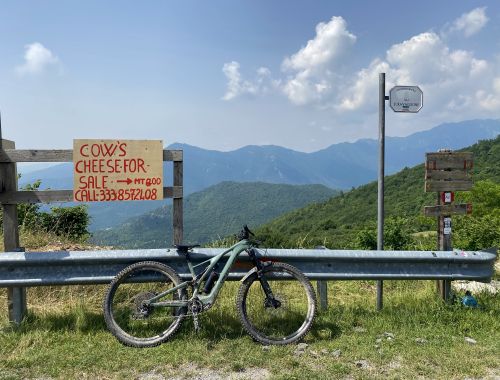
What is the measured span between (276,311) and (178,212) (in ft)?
5.60

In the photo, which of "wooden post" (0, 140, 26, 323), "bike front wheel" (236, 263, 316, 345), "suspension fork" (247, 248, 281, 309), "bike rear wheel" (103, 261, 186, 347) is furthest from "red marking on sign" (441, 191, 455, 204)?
"wooden post" (0, 140, 26, 323)

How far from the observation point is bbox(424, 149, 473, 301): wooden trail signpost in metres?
5.47

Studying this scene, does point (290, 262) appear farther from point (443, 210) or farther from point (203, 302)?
point (443, 210)

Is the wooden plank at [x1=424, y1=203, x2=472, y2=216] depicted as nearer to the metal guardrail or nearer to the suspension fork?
the metal guardrail

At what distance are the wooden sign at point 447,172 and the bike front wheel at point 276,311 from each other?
2.31 metres

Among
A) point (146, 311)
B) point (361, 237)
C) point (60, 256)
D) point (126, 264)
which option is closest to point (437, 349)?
point (146, 311)

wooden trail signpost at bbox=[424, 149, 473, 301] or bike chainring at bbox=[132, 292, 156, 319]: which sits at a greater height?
wooden trail signpost at bbox=[424, 149, 473, 301]

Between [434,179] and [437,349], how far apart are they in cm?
234

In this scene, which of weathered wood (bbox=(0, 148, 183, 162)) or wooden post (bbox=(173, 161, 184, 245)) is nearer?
weathered wood (bbox=(0, 148, 183, 162))

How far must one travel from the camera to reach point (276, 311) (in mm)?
4684

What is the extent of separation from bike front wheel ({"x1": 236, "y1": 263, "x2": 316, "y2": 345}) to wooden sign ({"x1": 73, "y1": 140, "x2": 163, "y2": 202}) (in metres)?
1.63

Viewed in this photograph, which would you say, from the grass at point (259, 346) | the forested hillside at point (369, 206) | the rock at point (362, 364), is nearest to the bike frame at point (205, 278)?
the grass at point (259, 346)

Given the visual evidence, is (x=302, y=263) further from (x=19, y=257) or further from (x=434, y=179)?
(x=19, y=257)

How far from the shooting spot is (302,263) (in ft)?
16.2
